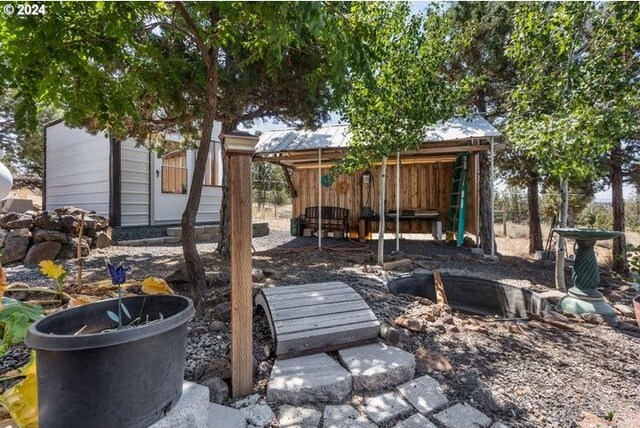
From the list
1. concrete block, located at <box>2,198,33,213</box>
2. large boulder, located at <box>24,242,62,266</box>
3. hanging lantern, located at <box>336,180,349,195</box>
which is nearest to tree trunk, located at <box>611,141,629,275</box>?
hanging lantern, located at <box>336,180,349,195</box>

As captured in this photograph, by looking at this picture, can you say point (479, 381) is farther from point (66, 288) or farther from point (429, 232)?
point (429, 232)

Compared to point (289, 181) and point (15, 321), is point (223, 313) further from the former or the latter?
point (289, 181)

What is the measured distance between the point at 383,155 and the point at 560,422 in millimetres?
3876

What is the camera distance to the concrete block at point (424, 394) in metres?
1.78

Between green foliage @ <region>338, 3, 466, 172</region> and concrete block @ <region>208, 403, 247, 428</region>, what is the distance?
396 cm

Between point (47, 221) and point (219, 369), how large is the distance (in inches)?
201

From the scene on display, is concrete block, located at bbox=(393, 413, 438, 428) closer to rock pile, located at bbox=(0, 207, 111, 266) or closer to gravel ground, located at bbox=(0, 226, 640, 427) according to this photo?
gravel ground, located at bbox=(0, 226, 640, 427)

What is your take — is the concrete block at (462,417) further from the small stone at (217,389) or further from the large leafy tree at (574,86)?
the large leafy tree at (574,86)

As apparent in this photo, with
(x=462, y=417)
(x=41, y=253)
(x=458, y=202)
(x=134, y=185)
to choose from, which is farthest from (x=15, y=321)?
(x=458, y=202)

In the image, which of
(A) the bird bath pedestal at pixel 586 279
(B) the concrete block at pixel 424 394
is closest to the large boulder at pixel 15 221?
(B) the concrete block at pixel 424 394

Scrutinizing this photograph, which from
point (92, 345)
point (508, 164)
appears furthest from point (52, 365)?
point (508, 164)

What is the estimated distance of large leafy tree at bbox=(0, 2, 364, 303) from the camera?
2.09 m

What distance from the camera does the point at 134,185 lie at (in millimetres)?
7773

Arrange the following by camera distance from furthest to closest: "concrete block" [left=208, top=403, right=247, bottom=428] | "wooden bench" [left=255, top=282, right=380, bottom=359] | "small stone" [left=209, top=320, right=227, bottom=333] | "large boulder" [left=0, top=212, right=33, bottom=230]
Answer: "large boulder" [left=0, top=212, right=33, bottom=230]
"small stone" [left=209, top=320, right=227, bottom=333]
"wooden bench" [left=255, top=282, right=380, bottom=359]
"concrete block" [left=208, top=403, right=247, bottom=428]
